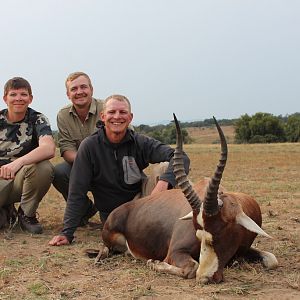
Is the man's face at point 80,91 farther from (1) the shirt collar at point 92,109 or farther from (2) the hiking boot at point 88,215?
(2) the hiking boot at point 88,215

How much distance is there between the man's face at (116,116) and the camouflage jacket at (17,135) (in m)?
1.39

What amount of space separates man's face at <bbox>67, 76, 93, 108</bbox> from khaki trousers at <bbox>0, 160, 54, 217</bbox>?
1.05 m

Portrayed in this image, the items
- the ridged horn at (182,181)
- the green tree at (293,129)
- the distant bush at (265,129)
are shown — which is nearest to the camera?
the ridged horn at (182,181)

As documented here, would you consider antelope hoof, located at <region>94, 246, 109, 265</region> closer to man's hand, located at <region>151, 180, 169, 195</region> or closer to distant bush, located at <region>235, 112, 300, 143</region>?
man's hand, located at <region>151, 180, 169, 195</region>

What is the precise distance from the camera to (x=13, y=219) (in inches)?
322

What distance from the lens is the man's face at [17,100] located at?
7.59 m

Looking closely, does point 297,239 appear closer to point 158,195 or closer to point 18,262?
point 158,195

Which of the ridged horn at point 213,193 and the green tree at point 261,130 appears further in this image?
the green tree at point 261,130

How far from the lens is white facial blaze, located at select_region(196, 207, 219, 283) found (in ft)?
15.8

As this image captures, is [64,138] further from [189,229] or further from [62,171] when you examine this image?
[189,229]

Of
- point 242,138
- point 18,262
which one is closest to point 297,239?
point 18,262

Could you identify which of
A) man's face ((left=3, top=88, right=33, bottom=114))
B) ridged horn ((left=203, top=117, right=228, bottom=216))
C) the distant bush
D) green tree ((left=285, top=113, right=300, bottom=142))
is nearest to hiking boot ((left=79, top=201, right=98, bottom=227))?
man's face ((left=3, top=88, right=33, bottom=114))

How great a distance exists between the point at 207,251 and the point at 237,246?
0.45 meters

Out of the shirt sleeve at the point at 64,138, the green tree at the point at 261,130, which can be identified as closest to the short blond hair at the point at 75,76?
the shirt sleeve at the point at 64,138
